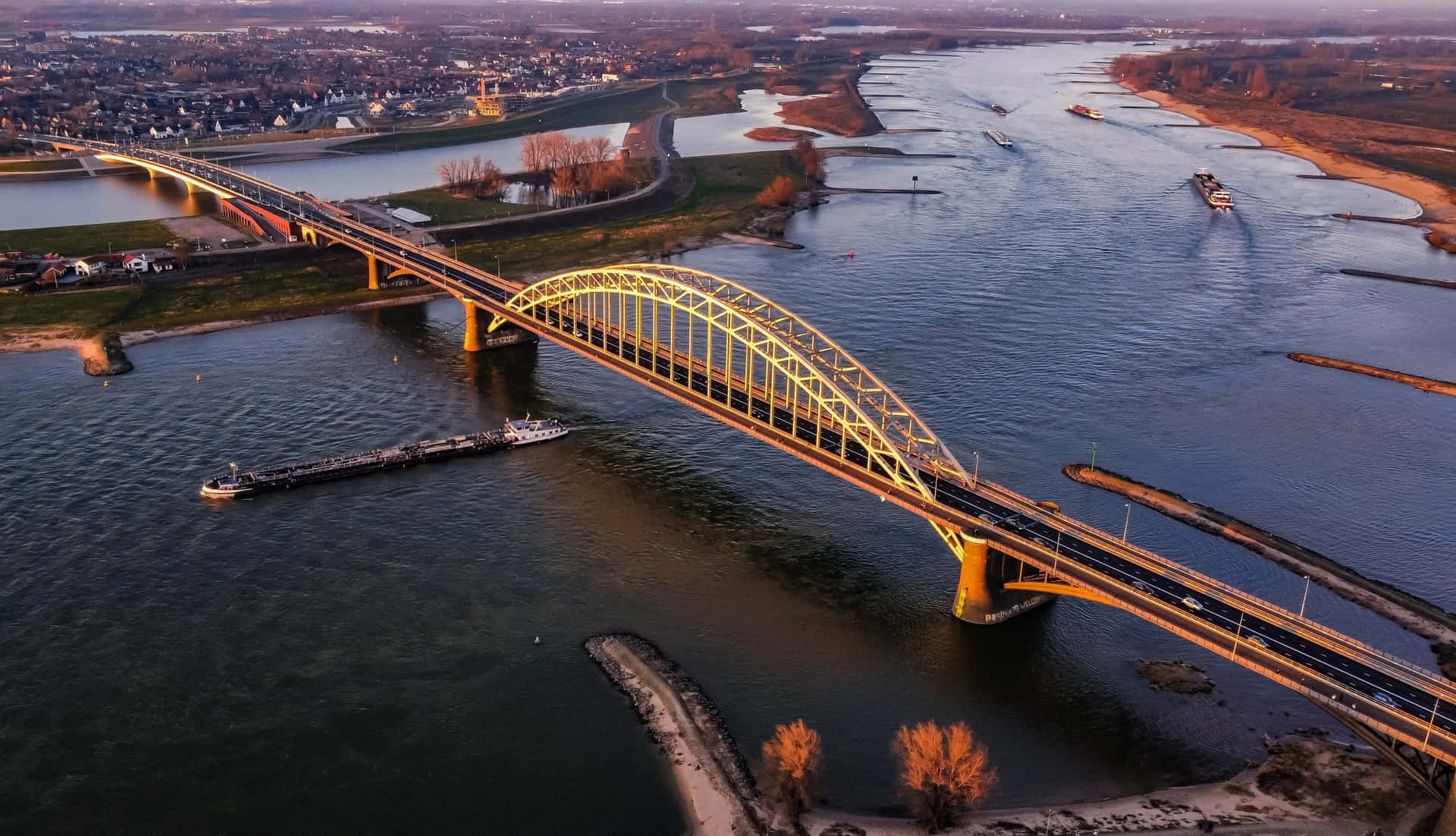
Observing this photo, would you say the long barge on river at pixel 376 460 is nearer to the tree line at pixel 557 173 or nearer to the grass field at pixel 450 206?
the grass field at pixel 450 206

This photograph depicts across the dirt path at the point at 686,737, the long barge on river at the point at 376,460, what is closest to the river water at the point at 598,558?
the dirt path at the point at 686,737

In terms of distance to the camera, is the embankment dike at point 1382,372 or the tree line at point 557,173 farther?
the tree line at point 557,173

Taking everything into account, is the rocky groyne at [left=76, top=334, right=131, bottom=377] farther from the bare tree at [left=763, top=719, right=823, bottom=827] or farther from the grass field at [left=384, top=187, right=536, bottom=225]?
the bare tree at [left=763, top=719, right=823, bottom=827]

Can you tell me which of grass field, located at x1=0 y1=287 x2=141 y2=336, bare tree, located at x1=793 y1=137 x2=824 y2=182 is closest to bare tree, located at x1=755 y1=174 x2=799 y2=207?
bare tree, located at x1=793 y1=137 x2=824 y2=182

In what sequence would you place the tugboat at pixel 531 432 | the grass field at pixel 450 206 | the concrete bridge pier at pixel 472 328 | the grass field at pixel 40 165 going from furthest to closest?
1. the grass field at pixel 40 165
2. the grass field at pixel 450 206
3. the concrete bridge pier at pixel 472 328
4. the tugboat at pixel 531 432

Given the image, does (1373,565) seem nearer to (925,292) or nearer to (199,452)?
(925,292)

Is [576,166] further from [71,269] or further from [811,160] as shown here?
[71,269]

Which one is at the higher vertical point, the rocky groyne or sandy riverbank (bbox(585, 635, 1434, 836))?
the rocky groyne
